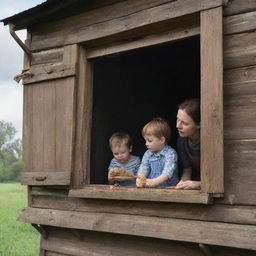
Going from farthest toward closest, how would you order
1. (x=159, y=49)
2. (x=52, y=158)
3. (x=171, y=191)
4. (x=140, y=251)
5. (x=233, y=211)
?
(x=159, y=49) → (x=52, y=158) → (x=140, y=251) → (x=171, y=191) → (x=233, y=211)

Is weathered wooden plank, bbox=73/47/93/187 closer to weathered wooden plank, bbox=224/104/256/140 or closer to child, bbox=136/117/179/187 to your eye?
child, bbox=136/117/179/187

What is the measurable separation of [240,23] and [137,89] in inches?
140

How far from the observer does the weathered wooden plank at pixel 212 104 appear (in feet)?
13.6

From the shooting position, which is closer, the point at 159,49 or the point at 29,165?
the point at 29,165

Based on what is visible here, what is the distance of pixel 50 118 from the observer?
5.73 metres

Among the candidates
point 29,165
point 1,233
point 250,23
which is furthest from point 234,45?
point 1,233

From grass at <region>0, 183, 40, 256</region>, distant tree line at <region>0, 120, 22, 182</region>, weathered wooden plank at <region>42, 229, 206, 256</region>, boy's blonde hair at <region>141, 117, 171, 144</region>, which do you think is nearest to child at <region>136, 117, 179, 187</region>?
boy's blonde hair at <region>141, 117, 171, 144</region>

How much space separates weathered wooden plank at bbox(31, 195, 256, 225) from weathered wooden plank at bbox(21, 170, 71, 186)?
0.18 meters

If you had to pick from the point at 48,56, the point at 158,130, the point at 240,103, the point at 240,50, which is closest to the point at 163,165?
the point at 158,130

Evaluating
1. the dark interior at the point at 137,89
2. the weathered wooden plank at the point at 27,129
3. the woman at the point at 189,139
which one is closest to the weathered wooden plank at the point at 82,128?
the weathered wooden plank at the point at 27,129

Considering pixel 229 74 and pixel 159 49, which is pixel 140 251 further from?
pixel 159 49

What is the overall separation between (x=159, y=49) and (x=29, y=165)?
2889mm

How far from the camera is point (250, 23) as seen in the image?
418 cm

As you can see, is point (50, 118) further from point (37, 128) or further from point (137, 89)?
point (137, 89)
